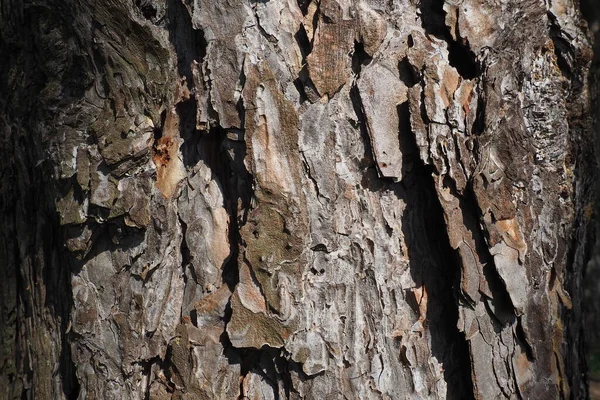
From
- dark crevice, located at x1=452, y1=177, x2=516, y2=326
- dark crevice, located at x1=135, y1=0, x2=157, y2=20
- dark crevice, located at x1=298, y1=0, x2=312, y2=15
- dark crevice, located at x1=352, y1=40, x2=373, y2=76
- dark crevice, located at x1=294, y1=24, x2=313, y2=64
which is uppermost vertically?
dark crevice, located at x1=135, y1=0, x2=157, y2=20

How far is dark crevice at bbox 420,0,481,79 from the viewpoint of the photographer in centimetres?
126

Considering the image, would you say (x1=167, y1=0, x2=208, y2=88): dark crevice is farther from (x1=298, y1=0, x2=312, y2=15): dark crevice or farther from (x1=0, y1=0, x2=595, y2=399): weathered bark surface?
(x1=298, y1=0, x2=312, y2=15): dark crevice

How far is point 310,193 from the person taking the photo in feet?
4.03

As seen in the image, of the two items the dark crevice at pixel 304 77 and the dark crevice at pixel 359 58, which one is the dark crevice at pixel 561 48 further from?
the dark crevice at pixel 304 77

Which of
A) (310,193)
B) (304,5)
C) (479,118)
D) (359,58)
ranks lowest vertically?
(310,193)

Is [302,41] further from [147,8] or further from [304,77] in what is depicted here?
[147,8]

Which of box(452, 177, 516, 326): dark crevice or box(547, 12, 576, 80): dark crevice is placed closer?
box(452, 177, 516, 326): dark crevice

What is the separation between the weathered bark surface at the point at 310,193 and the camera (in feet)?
4.00

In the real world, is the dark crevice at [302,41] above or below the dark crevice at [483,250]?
above

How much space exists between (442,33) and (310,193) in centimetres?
42

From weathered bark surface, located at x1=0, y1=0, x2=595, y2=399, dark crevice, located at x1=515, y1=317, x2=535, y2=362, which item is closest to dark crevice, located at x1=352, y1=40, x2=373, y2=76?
weathered bark surface, located at x1=0, y1=0, x2=595, y2=399

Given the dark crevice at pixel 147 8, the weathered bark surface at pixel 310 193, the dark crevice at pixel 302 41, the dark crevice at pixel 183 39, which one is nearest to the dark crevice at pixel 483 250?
the weathered bark surface at pixel 310 193

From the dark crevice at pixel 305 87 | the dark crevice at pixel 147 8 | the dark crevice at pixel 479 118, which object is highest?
the dark crevice at pixel 147 8

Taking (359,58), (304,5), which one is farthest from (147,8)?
(359,58)
